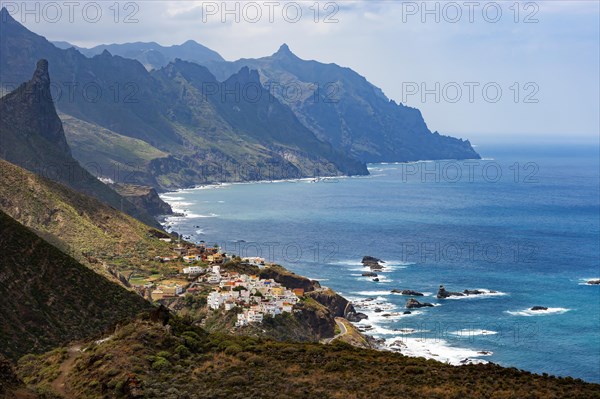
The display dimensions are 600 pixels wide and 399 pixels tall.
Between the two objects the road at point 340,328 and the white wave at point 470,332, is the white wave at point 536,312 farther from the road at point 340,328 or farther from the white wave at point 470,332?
the road at point 340,328

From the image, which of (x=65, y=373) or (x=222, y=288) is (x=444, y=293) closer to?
(x=222, y=288)

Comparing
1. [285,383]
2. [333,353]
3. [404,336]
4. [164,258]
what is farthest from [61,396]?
[164,258]

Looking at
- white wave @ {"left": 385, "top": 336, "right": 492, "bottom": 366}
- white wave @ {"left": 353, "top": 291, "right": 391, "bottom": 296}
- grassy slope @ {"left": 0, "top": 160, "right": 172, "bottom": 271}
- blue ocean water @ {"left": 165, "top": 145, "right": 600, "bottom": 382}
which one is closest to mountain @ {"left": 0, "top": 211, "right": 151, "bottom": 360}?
white wave @ {"left": 385, "top": 336, "right": 492, "bottom": 366}

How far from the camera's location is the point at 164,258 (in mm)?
124750

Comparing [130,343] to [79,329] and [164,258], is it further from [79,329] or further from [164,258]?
[164,258]

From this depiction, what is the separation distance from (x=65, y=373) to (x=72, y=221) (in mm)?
89125

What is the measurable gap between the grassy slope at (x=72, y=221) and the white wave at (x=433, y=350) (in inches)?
1678

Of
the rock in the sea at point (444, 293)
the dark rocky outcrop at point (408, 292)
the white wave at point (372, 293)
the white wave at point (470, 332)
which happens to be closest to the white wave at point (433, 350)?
the white wave at point (470, 332)

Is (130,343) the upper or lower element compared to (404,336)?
upper

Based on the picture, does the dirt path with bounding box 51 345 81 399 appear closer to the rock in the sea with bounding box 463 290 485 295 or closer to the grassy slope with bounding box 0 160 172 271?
the grassy slope with bounding box 0 160 172 271

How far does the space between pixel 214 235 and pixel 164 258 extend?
7100 cm

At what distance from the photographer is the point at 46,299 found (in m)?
55.6

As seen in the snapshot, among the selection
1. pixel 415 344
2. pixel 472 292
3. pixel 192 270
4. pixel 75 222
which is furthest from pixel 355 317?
pixel 75 222

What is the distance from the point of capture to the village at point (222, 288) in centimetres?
9619
